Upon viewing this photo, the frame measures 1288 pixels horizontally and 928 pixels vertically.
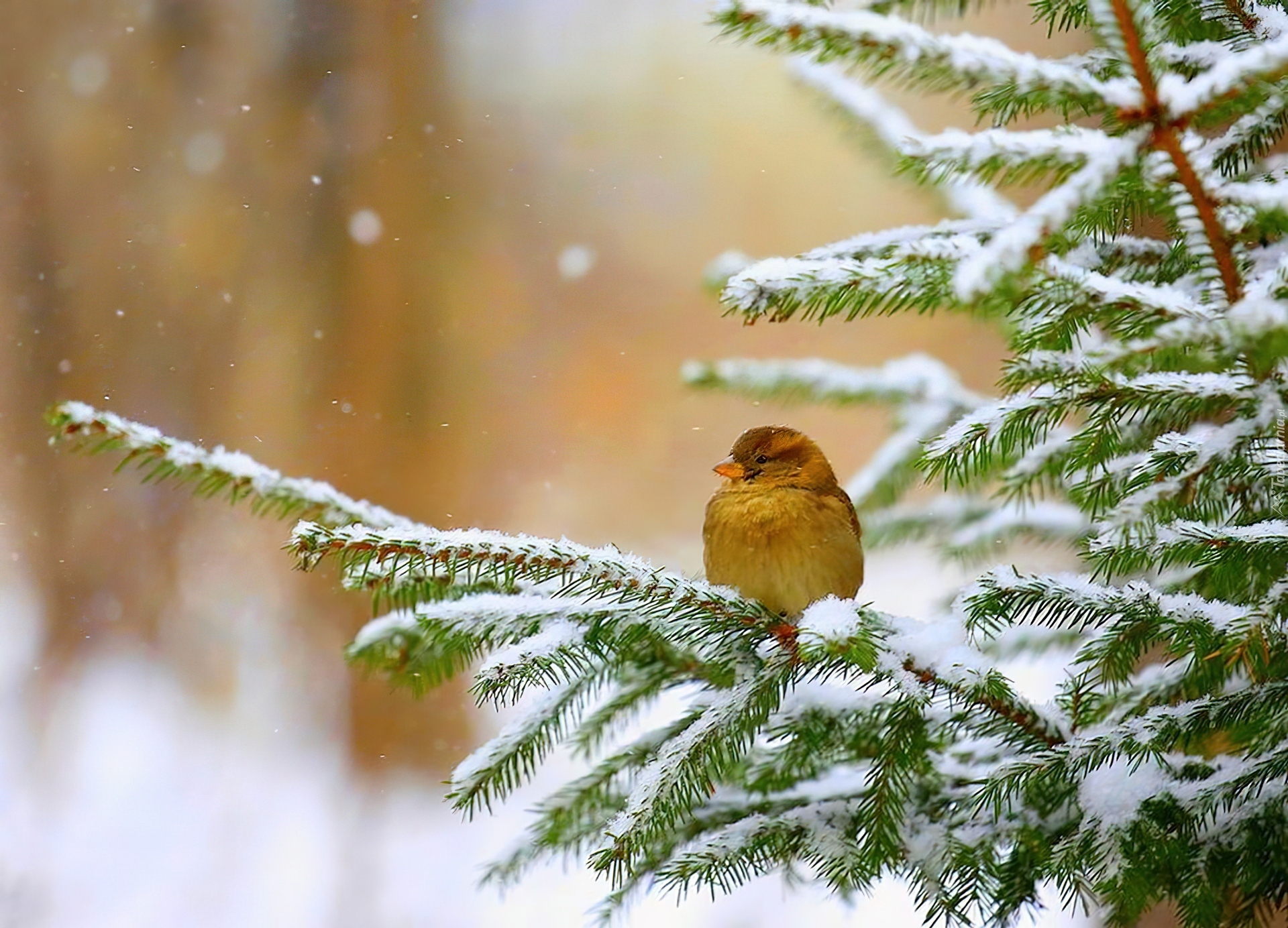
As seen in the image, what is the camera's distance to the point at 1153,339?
0.59m

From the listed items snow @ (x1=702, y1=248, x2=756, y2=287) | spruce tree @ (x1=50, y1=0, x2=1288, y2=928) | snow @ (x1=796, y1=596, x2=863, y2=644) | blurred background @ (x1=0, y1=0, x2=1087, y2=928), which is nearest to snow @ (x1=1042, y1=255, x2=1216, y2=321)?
spruce tree @ (x1=50, y1=0, x2=1288, y2=928)

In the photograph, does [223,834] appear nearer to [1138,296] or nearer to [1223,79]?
[1138,296]

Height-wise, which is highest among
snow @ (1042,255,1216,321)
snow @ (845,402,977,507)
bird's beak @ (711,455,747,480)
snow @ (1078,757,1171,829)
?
snow @ (845,402,977,507)

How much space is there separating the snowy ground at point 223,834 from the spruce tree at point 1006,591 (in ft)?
6.41

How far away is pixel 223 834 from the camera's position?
307 cm

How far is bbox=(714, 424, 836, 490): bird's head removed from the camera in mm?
1388

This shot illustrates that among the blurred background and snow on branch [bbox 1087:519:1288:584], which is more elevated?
the blurred background

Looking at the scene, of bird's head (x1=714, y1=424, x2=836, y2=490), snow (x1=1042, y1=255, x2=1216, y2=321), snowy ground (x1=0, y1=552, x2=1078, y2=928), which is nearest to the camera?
snow (x1=1042, y1=255, x2=1216, y2=321)

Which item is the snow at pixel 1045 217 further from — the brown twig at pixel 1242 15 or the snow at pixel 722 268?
the snow at pixel 722 268

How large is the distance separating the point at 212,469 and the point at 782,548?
0.61 meters

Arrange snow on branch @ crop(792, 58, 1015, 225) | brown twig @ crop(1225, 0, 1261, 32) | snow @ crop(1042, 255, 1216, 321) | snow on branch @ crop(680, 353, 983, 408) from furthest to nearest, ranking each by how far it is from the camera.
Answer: snow on branch @ crop(680, 353, 983, 408) < snow on branch @ crop(792, 58, 1015, 225) < brown twig @ crop(1225, 0, 1261, 32) < snow @ crop(1042, 255, 1216, 321)

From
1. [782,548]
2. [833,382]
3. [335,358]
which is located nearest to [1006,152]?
[782,548]

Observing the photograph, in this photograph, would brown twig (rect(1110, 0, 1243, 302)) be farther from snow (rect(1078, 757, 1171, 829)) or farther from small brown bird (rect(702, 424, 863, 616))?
small brown bird (rect(702, 424, 863, 616))

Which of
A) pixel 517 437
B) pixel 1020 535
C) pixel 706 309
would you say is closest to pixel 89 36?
pixel 517 437
